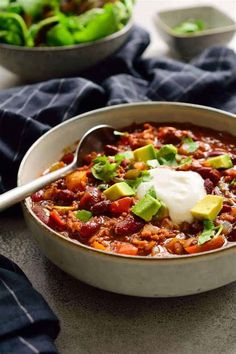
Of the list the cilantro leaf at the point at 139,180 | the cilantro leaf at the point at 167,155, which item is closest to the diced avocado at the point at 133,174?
the cilantro leaf at the point at 139,180

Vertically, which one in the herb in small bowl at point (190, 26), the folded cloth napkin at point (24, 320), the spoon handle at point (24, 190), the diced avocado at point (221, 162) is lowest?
the herb in small bowl at point (190, 26)

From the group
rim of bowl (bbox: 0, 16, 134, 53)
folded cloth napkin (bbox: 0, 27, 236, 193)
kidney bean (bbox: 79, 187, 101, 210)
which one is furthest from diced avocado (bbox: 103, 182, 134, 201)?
rim of bowl (bbox: 0, 16, 134, 53)

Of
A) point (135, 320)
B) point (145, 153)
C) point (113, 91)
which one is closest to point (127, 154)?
point (145, 153)

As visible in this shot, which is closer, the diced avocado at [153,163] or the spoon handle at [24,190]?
the spoon handle at [24,190]

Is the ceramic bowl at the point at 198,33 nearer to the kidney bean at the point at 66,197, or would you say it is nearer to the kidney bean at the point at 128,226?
the kidney bean at the point at 66,197

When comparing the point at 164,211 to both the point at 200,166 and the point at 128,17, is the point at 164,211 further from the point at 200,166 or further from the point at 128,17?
the point at 128,17

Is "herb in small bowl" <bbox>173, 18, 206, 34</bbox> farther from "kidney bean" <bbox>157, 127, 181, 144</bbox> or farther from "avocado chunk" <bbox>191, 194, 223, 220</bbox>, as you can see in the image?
"avocado chunk" <bbox>191, 194, 223, 220</bbox>

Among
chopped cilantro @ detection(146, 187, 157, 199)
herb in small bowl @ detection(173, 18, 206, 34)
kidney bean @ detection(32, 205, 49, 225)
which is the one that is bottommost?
herb in small bowl @ detection(173, 18, 206, 34)
